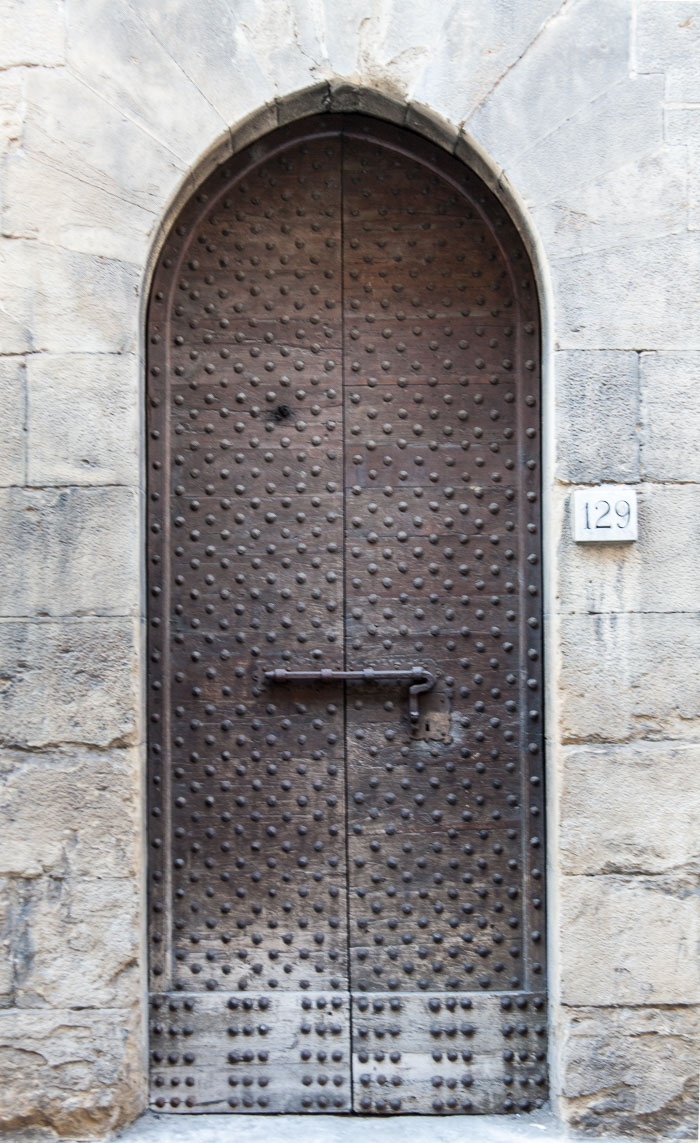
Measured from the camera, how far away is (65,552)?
301cm

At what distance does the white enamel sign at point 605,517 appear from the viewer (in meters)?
3.00

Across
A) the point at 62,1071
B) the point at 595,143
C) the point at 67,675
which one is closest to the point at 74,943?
the point at 62,1071

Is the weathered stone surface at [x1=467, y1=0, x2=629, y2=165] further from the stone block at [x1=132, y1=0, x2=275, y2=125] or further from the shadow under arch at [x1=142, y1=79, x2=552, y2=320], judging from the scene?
the stone block at [x1=132, y1=0, x2=275, y2=125]

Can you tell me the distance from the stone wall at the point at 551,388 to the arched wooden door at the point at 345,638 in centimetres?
19

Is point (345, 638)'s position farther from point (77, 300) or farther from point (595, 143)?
point (595, 143)

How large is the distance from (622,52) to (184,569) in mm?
2047

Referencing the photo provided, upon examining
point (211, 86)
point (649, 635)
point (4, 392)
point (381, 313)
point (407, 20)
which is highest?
point (407, 20)

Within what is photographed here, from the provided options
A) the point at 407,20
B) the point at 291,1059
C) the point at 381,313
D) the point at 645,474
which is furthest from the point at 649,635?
the point at 407,20

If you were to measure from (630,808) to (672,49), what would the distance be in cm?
225

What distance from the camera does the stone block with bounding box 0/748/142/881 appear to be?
296 centimetres

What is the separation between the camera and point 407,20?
305cm

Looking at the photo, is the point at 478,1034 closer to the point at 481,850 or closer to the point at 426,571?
the point at 481,850

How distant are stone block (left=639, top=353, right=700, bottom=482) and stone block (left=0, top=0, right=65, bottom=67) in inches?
77.6

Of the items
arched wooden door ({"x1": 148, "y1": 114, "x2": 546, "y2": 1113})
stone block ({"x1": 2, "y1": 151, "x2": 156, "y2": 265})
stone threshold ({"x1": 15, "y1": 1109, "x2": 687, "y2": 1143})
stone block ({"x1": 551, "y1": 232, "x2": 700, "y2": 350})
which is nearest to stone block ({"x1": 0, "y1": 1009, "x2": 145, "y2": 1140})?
stone threshold ({"x1": 15, "y1": 1109, "x2": 687, "y2": 1143})
